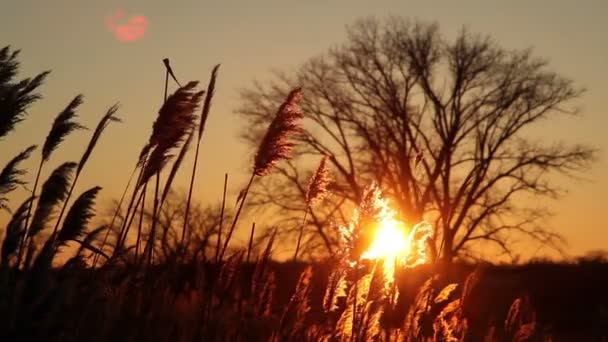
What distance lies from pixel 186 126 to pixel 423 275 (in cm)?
1898

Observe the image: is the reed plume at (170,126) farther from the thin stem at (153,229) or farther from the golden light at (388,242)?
the golden light at (388,242)

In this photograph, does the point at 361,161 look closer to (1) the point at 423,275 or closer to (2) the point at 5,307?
(1) the point at 423,275

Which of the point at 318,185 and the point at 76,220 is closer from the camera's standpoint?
the point at 76,220

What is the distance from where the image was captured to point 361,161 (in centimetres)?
3450

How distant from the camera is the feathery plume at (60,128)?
535 cm

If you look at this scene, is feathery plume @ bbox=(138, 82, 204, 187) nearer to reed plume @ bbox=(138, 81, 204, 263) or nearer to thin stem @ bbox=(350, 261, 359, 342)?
reed plume @ bbox=(138, 81, 204, 263)

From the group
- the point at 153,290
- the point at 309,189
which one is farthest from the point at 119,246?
the point at 309,189

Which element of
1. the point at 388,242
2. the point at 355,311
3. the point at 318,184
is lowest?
the point at 355,311

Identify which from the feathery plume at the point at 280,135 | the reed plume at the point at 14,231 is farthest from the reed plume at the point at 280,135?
the reed plume at the point at 14,231

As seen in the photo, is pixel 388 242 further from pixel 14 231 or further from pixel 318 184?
pixel 14 231

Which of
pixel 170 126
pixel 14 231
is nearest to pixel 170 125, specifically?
pixel 170 126

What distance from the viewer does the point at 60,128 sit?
5363 mm

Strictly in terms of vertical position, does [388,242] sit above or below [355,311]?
above

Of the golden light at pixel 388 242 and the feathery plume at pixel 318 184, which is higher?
the feathery plume at pixel 318 184
